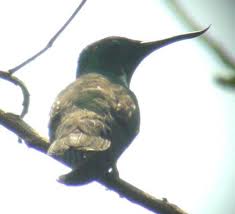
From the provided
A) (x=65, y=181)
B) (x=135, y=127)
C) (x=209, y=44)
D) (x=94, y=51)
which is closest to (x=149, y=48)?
(x=94, y=51)

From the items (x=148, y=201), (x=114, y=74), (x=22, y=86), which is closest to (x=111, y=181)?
(x=148, y=201)

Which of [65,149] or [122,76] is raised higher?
[122,76]

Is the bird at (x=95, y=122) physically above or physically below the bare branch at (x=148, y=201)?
above

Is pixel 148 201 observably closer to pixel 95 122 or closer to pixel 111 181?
pixel 111 181

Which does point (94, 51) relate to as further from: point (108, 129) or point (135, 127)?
point (108, 129)

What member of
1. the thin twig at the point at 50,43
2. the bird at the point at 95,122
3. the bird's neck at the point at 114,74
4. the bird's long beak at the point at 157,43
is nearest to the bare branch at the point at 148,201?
the bird at the point at 95,122

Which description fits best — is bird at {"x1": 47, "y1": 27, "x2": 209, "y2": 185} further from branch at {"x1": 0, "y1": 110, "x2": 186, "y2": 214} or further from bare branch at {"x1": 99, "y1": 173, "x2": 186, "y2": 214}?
bare branch at {"x1": 99, "y1": 173, "x2": 186, "y2": 214}

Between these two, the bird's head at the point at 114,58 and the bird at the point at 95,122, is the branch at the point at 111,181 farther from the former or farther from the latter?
the bird's head at the point at 114,58
